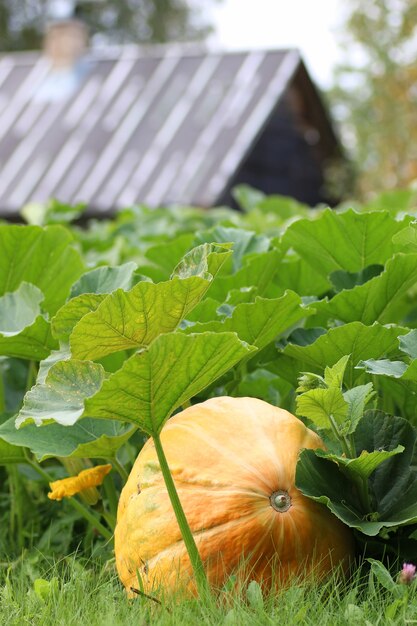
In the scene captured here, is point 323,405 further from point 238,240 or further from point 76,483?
point 238,240

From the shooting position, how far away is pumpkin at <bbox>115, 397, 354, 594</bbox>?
1500 mm

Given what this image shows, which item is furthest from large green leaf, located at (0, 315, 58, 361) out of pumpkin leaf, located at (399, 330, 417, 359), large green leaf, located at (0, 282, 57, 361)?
pumpkin leaf, located at (399, 330, 417, 359)

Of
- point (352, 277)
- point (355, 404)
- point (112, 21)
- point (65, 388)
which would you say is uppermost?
point (112, 21)

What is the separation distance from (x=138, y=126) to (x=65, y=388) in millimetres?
11348

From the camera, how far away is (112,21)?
36031mm

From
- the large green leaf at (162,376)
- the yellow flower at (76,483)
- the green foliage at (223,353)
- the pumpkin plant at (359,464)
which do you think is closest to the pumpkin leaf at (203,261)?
the green foliage at (223,353)

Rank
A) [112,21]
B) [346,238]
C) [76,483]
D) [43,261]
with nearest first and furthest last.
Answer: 1. [76,483]
2. [346,238]
3. [43,261]
4. [112,21]

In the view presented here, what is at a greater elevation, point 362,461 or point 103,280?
point 103,280

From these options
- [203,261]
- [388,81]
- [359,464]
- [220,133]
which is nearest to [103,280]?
[203,261]

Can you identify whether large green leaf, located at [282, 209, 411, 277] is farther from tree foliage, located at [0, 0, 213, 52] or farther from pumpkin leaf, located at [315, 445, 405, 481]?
tree foliage, located at [0, 0, 213, 52]

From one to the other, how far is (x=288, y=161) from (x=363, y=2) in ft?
18.0

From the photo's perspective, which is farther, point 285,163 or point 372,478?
point 285,163

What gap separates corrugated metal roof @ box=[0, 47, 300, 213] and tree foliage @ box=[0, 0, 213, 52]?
2195cm

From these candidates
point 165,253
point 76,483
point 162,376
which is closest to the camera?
point 162,376
